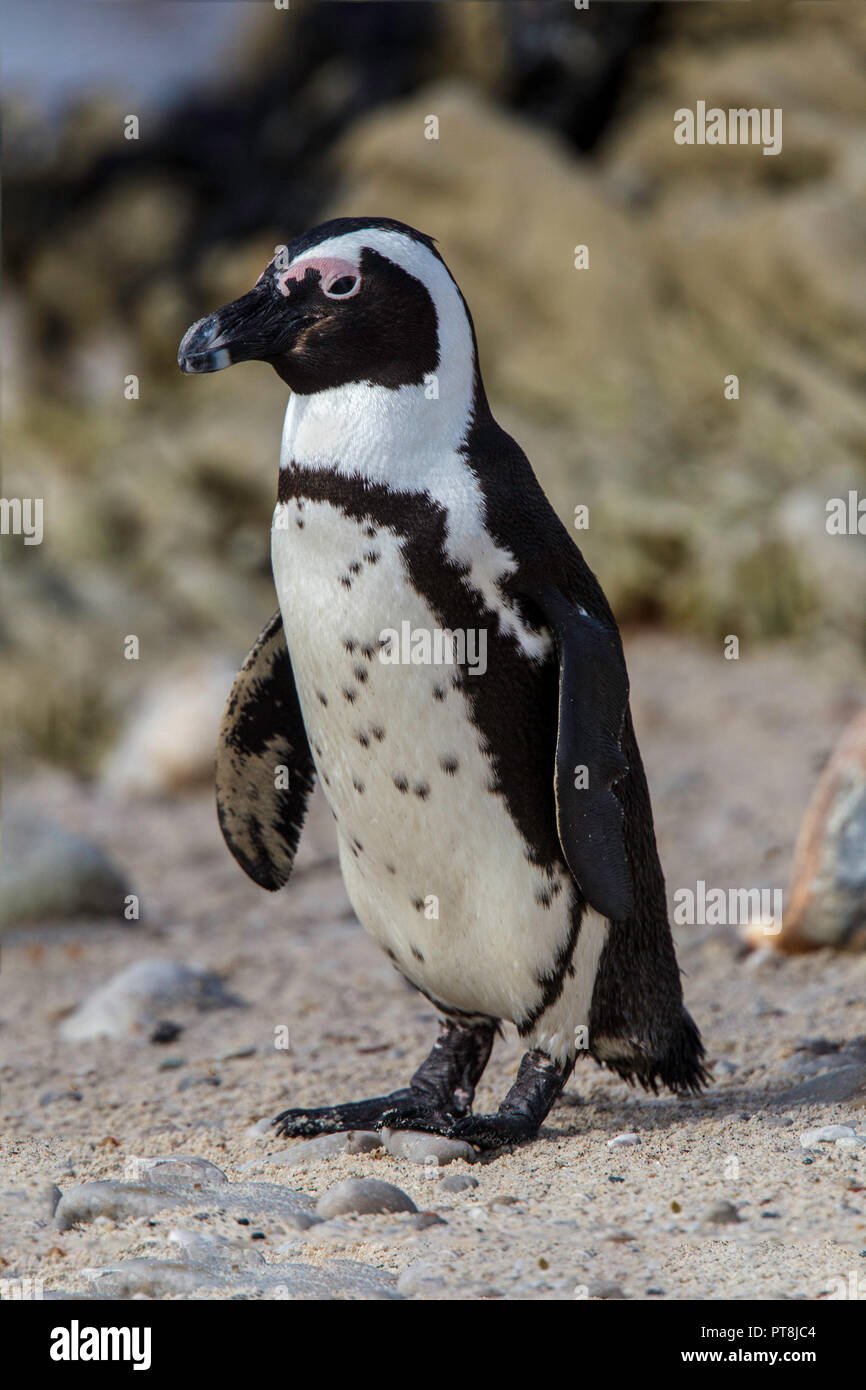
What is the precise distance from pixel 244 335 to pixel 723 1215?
65.3 inches

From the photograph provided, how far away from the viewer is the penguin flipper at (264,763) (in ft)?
10.0

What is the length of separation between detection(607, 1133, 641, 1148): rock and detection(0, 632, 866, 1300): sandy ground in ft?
0.07

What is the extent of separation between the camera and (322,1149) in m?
2.75

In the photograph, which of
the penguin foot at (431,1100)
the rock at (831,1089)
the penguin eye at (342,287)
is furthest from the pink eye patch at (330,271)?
the rock at (831,1089)

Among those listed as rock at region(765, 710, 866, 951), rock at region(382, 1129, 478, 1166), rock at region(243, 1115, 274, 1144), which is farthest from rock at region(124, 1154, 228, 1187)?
rock at region(765, 710, 866, 951)

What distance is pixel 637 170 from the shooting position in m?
10.3

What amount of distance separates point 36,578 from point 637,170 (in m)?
5.15

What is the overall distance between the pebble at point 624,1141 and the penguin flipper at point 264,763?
0.93 metres

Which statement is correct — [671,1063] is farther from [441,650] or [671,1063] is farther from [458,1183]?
[441,650]

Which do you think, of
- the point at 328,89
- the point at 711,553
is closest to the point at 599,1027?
the point at 711,553

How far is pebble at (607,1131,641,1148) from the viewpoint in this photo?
2684 millimetres

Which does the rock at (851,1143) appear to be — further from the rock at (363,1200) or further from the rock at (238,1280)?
the rock at (238,1280)

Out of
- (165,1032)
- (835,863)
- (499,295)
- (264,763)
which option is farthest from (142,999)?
(499,295)

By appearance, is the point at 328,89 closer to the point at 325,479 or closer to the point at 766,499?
the point at 766,499
